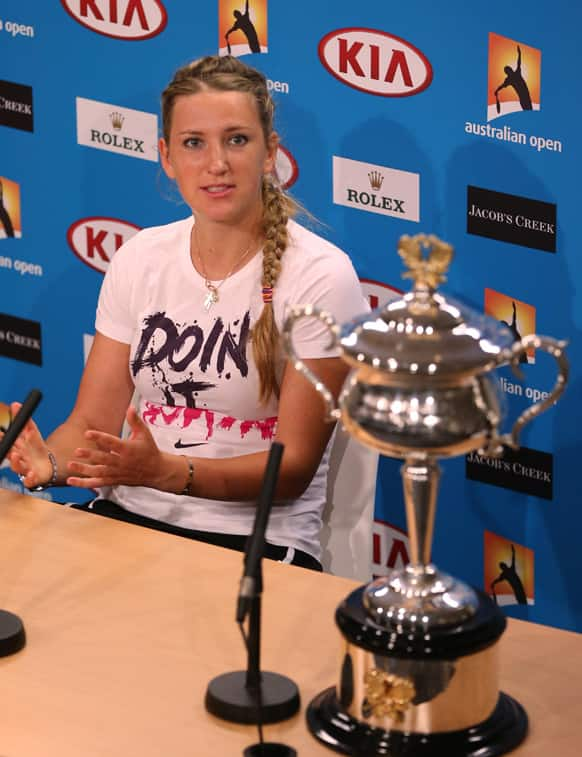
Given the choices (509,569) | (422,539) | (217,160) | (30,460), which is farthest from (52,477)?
(509,569)

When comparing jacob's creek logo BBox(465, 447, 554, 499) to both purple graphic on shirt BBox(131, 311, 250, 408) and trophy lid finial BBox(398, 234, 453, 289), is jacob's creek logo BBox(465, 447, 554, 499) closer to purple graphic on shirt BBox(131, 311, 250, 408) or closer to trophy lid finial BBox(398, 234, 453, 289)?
purple graphic on shirt BBox(131, 311, 250, 408)

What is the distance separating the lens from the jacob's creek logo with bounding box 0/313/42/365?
4.12m

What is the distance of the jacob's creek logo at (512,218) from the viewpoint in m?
3.16

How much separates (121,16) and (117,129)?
29 cm

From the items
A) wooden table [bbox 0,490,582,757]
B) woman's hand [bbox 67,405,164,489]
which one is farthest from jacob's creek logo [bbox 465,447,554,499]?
wooden table [bbox 0,490,582,757]

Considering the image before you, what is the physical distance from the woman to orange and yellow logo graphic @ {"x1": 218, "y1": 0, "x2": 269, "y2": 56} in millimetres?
608

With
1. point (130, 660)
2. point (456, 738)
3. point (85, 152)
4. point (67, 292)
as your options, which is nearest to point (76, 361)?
point (67, 292)

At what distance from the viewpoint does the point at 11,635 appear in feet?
6.39

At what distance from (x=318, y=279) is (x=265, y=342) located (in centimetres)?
16

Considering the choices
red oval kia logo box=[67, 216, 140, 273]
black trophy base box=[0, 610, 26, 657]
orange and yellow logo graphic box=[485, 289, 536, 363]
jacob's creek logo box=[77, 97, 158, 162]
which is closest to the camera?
black trophy base box=[0, 610, 26, 657]

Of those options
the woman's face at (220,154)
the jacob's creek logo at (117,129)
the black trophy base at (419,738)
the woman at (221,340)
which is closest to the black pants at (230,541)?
the woman at (221,340)

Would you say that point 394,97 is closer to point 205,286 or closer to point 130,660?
point 205,286

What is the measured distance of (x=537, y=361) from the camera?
3.23 metres

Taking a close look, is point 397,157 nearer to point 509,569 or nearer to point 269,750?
point 509,569
